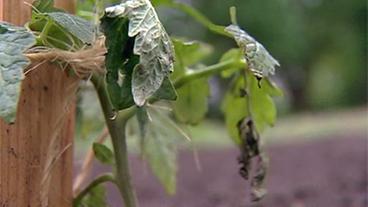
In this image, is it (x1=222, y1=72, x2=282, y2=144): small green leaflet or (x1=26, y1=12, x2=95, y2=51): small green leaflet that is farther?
(x1=222, y1=72, x2=282, y2=144): small green leaflet

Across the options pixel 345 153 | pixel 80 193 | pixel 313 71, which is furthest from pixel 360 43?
pixel 80 193

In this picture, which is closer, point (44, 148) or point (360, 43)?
point (44, 148)

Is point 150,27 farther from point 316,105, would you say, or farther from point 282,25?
point 316,105

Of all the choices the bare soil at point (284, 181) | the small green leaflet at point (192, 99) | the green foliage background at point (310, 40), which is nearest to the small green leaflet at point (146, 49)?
the small green leaflet at point (192, 99)

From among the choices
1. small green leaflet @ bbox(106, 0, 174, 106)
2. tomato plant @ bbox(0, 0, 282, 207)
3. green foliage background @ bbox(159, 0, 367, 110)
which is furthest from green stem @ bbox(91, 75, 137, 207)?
green foliage background @ bbox(159, 0, 367, 110)

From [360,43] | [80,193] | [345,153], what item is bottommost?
[360,43]

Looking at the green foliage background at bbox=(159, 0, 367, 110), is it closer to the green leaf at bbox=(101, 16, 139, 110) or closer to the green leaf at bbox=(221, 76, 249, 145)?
the green leaf at bbox=(221, 76, 249, 145)

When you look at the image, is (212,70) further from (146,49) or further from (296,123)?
(296,123)

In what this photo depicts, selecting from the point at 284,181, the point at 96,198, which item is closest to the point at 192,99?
the point at 96,198
